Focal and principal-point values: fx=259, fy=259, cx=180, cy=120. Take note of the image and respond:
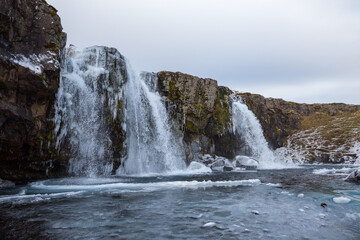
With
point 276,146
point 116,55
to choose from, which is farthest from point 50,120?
point 276,146

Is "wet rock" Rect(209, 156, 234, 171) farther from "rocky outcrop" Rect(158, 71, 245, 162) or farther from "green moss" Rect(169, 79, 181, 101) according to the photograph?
"green moss" Rect(169, 79, 181, 101)

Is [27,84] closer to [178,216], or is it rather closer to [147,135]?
[178,216]

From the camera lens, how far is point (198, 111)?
40.1m

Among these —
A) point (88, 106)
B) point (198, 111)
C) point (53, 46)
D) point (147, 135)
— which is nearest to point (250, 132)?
point (198, 111)

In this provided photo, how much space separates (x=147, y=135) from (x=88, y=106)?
8.97 meters

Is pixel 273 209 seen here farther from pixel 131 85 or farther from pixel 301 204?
pixel 131 85

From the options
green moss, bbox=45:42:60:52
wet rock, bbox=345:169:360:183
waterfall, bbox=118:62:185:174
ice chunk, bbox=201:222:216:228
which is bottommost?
ice chunk, bbox=201:222:216:228

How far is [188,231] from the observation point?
23.4 ft

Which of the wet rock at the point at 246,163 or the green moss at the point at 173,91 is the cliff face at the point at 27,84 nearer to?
the green moss at the point at 173,91

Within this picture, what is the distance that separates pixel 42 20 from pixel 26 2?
4.69 ft

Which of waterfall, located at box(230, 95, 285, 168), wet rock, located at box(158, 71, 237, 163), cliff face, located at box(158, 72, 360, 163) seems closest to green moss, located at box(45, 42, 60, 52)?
wet rock, located at box(158, 71, 237, 163)

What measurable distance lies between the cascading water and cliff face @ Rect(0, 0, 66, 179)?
1743 millimetres

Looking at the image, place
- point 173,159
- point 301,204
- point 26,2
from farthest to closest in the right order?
point 173,159, point 26,2, point 301,204

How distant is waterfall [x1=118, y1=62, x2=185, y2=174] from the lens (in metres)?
28.2
